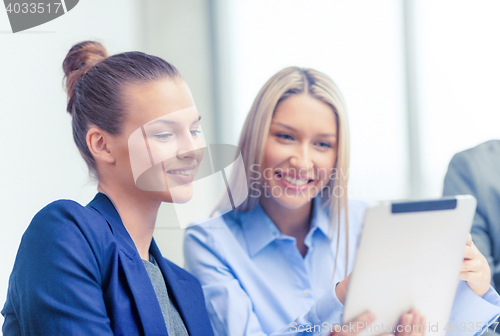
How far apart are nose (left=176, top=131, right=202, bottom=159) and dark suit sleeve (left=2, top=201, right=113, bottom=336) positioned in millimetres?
191

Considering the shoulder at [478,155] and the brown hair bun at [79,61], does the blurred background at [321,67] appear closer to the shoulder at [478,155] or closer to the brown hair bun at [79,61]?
the brown hair bun at [79,61]

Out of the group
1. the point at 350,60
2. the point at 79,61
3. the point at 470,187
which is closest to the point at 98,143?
the point at 79,61

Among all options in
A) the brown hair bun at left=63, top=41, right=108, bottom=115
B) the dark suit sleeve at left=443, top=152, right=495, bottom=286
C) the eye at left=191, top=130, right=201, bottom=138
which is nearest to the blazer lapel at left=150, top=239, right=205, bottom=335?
the eye at left=191, top=130, right=201, bottom=138

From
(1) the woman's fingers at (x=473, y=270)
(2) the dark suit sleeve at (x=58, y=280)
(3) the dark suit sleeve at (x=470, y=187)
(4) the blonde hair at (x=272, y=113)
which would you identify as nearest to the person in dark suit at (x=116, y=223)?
(2) the dark suit sleeve at (x=58, y=280)

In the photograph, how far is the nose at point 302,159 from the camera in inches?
36.8

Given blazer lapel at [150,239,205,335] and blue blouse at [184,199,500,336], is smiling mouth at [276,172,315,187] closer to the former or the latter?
blue blouse at [184,199,500,336]

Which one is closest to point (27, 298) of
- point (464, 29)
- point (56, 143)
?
point (56, 143)

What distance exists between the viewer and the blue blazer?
0.54 meters

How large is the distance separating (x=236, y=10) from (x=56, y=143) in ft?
2.09

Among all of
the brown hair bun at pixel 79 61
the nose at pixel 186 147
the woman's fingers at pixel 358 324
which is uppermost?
the brown hair bun at pixel 79 61

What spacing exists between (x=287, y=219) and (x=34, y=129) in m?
0.58

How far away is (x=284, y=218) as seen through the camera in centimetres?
101

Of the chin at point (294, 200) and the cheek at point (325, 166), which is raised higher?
the cheek at point (325, 166)

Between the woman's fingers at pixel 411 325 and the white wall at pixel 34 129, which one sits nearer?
the woman's fingers at pixel 411 325
